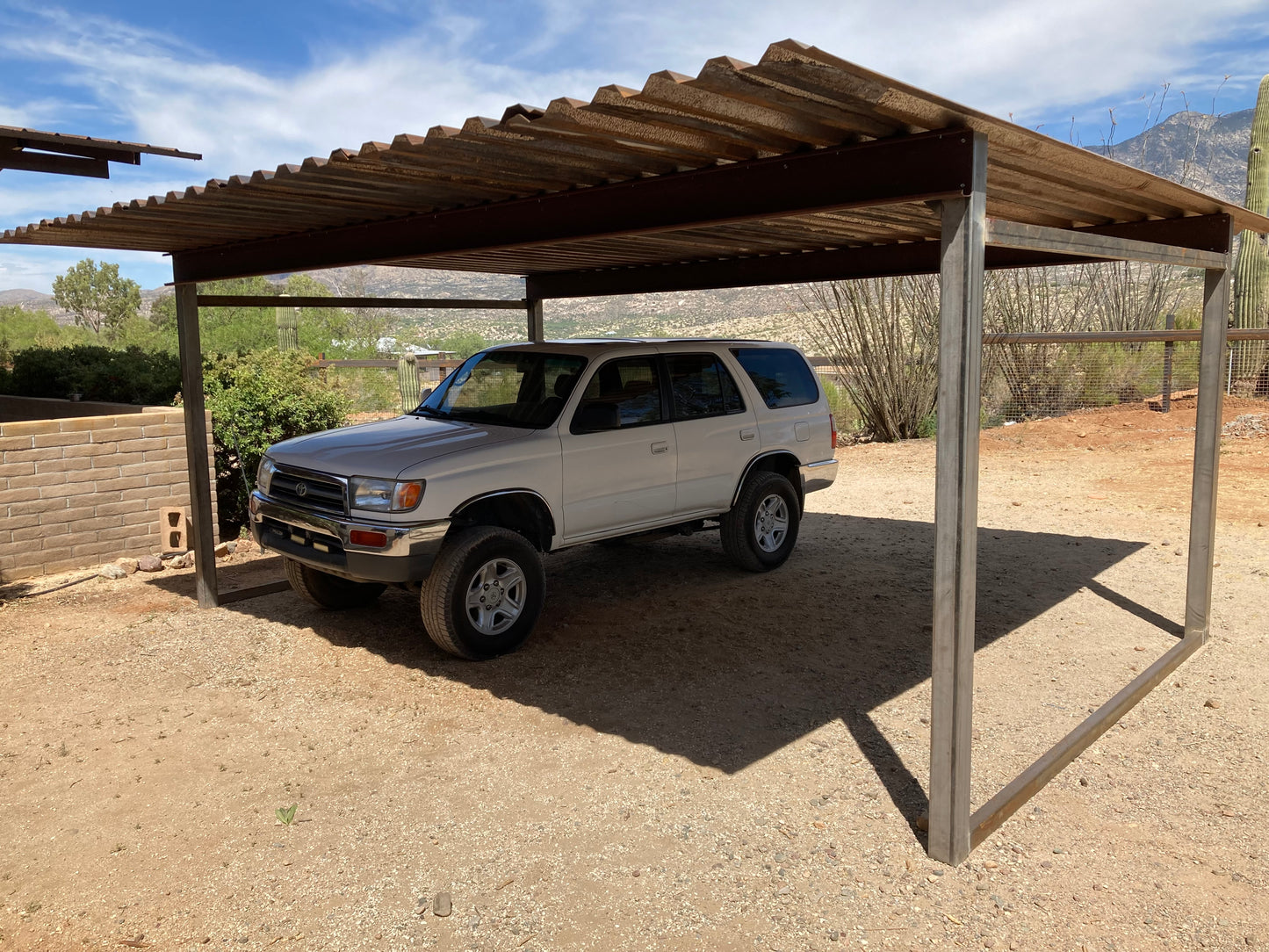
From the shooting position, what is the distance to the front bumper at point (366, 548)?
5.76m

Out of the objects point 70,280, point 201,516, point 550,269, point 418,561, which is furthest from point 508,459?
point 70,280

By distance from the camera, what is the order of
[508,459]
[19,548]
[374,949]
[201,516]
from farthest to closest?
1. [19,548]
2. [201,516]
3. [508,459]
4. [374,949]

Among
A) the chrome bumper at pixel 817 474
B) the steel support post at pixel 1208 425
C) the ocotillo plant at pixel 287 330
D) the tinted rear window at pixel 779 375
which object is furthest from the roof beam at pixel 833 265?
the ocotillo plant at pixel 287 330

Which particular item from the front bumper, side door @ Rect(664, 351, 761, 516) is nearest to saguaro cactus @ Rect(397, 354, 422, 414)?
side door @ Rect(664, 351, 761, 516)

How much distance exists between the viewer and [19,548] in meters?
8.35

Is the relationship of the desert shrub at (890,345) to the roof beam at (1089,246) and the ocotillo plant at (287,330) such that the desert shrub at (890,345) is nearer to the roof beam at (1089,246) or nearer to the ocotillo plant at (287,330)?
the ocotillo plant at (287,330)

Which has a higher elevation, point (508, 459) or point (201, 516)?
point (508, 459)

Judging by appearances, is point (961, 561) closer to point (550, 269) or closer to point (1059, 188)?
point (1059, 188)

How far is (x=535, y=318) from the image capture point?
9.84m

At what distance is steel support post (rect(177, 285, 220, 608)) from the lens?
752 centimetres

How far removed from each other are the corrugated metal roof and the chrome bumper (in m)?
1.91

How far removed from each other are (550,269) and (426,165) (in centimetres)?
476

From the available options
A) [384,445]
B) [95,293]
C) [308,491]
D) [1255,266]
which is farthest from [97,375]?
[95,293]

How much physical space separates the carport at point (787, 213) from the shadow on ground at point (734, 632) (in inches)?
42.5
